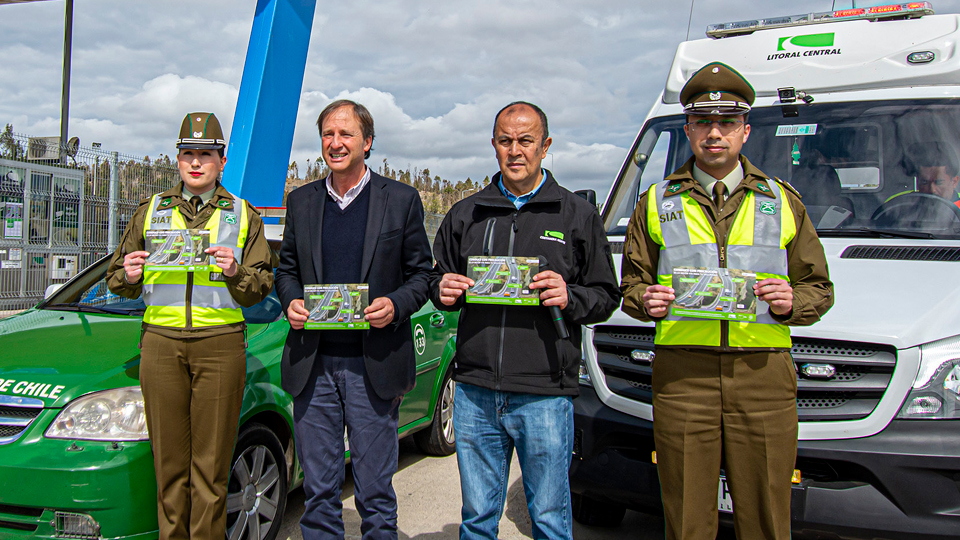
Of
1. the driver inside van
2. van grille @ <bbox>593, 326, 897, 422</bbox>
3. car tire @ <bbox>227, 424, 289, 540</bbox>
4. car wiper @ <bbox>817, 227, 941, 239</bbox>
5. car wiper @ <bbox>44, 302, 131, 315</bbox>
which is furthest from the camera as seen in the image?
A: car wiper @ <bbox>44, 302, 131, 315</bbox>

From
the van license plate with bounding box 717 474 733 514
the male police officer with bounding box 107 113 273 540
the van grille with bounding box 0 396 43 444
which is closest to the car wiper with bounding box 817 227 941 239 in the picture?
the van license plate with bounding box 717 474 733 514

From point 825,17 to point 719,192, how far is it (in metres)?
2.73

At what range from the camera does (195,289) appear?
324 cm

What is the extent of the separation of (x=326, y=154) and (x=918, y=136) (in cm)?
316

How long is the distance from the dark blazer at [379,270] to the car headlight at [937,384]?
201 centimetres

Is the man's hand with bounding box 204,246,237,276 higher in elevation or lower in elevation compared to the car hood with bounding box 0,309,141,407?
higher

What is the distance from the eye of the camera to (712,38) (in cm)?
500

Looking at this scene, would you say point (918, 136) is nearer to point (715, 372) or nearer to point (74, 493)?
point (715, 372)

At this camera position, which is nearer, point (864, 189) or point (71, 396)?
point (71, 396)

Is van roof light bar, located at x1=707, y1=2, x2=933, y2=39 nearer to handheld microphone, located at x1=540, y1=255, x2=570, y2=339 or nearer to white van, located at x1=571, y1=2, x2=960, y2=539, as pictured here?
white van, located at x1=571, y1=2, x2=960, y2=539

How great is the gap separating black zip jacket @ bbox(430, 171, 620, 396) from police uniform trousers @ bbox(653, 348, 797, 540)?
371 millimetres

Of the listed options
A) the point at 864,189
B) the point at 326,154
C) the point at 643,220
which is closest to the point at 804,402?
the point at 643,220

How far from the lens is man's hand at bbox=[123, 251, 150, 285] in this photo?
3148mm

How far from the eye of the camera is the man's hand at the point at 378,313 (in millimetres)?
2916
